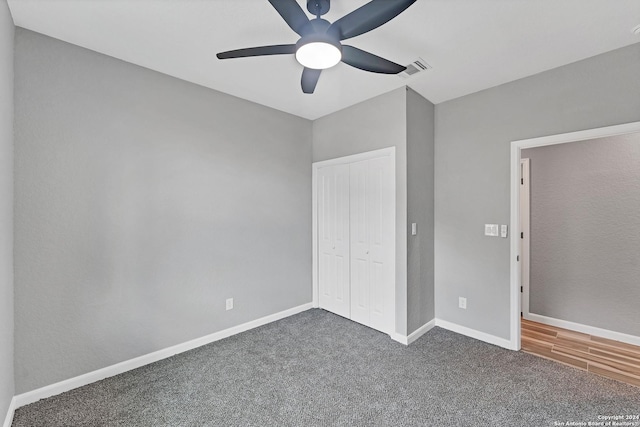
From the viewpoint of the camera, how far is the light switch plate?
115 inches

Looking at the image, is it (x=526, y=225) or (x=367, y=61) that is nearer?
(x=367, y=61)

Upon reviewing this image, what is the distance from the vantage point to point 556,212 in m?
3.37

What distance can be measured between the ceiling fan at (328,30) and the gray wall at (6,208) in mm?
1366

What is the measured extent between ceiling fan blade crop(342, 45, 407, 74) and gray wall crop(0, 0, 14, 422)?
2060mm

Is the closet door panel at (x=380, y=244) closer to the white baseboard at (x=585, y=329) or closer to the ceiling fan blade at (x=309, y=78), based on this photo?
the ceiling fan blade at (x=309, y=78)

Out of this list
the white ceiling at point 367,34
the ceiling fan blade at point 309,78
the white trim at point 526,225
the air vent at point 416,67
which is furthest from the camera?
the white trim at point 526,225

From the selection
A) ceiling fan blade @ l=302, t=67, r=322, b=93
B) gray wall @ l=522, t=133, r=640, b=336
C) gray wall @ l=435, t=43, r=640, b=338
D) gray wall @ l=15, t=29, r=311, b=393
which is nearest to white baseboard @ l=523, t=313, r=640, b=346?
gray wall @ l=522, t=133, r=640, b=336

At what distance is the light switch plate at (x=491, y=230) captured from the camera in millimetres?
2914

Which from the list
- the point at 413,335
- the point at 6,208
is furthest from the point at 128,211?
the point at 413,335

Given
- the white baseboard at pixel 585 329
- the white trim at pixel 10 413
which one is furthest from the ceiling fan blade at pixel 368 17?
the white baseboard at pixel 585 329

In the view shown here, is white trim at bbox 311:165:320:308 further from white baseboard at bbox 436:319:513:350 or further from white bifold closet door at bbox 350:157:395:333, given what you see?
white baseboard at bbox 436:319:513:350

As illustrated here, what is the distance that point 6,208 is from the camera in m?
1.81

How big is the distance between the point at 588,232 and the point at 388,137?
248cm

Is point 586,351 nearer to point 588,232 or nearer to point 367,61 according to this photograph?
point 588,232
